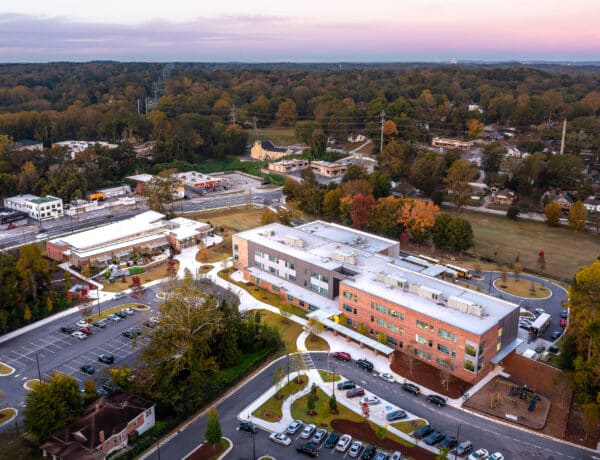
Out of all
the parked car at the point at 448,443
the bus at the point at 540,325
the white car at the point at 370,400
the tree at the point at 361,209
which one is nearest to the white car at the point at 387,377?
the white car at the point at 370,400

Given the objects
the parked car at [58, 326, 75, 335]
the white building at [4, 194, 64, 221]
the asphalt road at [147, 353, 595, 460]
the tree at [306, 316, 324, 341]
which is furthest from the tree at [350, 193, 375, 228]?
the white building at [4, 194, 64, 221]

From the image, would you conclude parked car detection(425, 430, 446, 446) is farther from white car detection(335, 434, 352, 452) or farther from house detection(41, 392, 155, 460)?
house detection(41, 392, 155, 460)

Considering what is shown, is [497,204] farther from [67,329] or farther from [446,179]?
[67,329]

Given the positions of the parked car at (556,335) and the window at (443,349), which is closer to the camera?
the window at (443,349)

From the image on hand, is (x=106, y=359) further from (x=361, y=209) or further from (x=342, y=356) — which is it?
(x=361, y=209)

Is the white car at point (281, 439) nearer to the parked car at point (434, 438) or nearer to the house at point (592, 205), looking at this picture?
the parked car at point (434, 438)

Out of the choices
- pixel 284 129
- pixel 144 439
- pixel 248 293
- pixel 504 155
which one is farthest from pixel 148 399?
pixel 284 129
